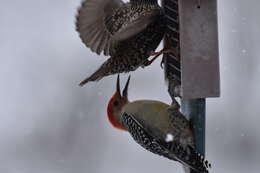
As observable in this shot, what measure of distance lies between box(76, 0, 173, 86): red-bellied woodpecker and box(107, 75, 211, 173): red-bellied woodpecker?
338mm

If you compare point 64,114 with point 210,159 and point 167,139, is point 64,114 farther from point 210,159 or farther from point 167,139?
point 167,139

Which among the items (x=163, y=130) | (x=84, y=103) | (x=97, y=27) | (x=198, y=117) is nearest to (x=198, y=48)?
(x=198, y=117)

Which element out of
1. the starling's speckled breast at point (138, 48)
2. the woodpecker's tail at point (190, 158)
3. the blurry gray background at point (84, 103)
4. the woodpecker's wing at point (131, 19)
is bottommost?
the blurry gray background at point (84, 103)

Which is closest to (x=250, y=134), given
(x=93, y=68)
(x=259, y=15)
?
(x=259, y=15)

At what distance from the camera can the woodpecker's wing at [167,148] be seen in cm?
532

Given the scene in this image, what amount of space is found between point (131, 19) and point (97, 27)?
482 mm

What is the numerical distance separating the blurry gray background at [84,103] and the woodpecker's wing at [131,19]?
10.0 feet

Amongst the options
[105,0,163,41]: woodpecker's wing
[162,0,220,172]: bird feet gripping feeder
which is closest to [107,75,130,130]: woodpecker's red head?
[105,0,163,41]: woodpecker's wing

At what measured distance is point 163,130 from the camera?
5695 millimetres

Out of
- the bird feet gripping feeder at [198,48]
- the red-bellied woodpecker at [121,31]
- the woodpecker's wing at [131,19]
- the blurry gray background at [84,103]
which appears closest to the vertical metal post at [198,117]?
the bird feet gripping feeder at [198,48]

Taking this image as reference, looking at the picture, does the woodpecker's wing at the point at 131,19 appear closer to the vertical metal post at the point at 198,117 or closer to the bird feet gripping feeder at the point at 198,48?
the bird feet gripping feeder at the point at 198,48

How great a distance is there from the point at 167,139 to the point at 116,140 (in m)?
4.01

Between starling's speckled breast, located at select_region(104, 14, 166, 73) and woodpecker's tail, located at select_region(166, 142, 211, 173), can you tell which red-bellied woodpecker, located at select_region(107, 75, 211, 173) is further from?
starling's speckled breast, located at select_region(104, 14, 166, 73)

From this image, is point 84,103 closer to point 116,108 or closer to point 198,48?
point 116,108
